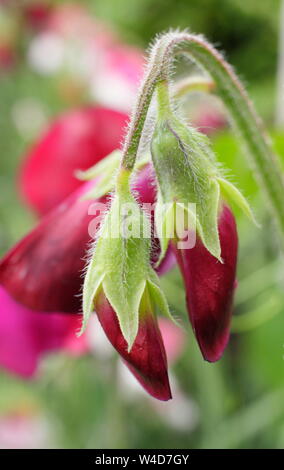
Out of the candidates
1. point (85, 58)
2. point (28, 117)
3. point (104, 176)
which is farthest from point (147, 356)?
point (28, 117)

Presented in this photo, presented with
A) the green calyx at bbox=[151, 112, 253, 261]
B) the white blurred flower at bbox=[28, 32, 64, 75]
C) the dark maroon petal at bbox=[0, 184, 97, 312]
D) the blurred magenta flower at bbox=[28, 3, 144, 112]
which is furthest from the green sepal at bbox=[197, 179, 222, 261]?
the white blurred flower at bbox=[28, 32, 64, 75]

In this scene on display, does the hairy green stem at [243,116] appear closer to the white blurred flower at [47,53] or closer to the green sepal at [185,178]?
the green sepal at [185,178]

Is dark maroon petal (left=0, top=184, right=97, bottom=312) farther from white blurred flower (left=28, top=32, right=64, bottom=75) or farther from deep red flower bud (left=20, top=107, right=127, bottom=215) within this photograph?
white blurred flower (left=28, top=32, right=64, bottom=75)

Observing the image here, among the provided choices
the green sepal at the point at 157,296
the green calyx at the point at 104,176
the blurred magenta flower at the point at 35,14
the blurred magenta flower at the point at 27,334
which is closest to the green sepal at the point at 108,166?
the green calyx at the point at 104,176

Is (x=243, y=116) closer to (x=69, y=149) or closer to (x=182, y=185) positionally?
(x=182, y=185)
